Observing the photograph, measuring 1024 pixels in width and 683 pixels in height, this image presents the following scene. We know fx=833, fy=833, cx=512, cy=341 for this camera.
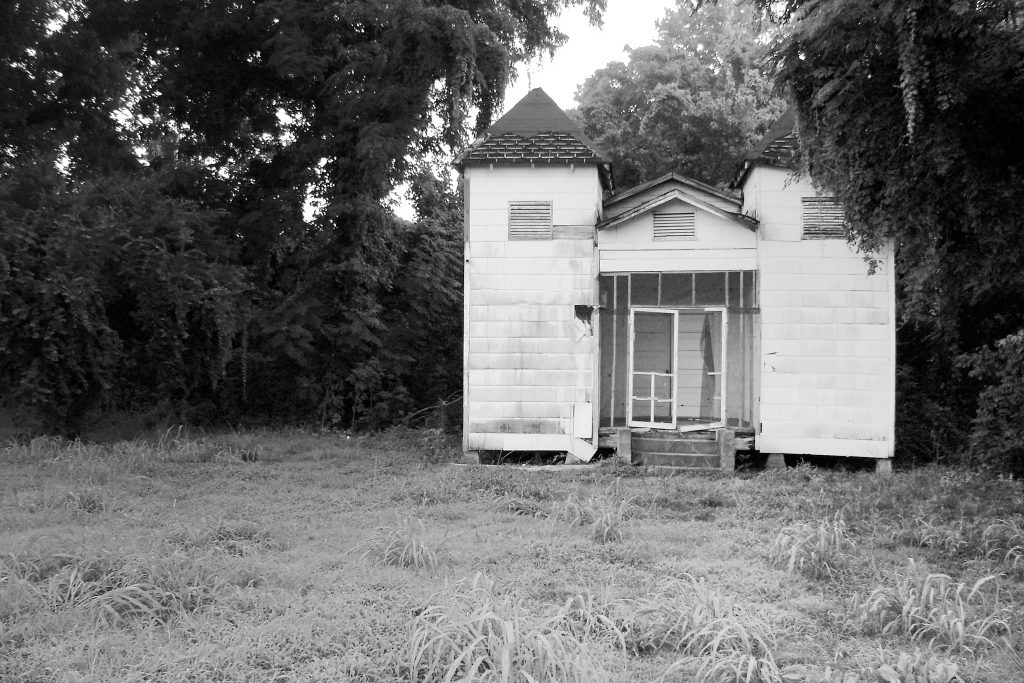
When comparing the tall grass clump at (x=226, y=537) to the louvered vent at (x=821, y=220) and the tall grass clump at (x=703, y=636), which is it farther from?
the louvered vent at (x=821, y=220)

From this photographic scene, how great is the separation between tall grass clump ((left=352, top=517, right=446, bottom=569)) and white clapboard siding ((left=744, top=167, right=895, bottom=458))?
Result: 23.9ft

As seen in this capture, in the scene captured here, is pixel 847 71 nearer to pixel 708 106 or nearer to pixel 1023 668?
pixel 1023 668

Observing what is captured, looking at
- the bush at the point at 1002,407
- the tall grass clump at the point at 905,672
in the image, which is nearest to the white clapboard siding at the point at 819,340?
the bush at the point at 1002,407

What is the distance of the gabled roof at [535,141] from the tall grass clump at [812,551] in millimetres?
7711

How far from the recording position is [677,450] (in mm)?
13375

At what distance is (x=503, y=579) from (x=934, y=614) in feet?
10.5

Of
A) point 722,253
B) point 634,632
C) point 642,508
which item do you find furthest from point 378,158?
point 634,632

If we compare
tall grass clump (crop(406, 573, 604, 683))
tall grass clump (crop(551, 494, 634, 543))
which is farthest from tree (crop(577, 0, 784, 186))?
tall grass clump (crop(406, 573, 604, 683))

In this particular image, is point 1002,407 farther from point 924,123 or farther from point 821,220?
point 924,123

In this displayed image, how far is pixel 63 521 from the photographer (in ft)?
28.4

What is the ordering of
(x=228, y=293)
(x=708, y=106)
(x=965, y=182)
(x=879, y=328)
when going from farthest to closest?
1. (x=708, y=106)
2. (x=228, y=293)
3. (x=879, y=328)
4. (x=965, y=182)

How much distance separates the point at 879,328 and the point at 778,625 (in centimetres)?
830

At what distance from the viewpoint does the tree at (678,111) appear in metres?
22.4

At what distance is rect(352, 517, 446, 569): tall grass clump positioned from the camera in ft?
23.5
